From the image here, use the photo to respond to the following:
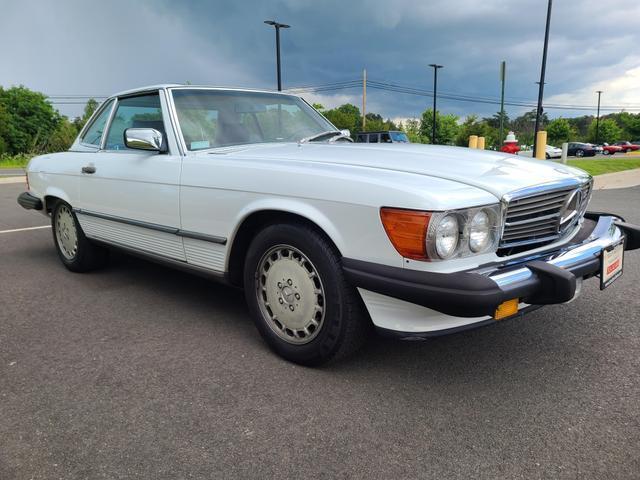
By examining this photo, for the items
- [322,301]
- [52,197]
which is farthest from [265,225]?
[52,197]

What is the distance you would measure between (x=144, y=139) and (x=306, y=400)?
1931 mm

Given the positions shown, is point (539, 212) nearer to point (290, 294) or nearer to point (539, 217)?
point (539, 217)

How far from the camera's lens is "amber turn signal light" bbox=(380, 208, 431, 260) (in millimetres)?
2053

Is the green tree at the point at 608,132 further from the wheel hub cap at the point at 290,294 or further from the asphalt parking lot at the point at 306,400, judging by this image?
the wheel hub cap at the point at 290,294

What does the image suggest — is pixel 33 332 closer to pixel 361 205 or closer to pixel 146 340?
pixel 146 340

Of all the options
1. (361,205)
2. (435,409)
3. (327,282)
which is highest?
(361,205)

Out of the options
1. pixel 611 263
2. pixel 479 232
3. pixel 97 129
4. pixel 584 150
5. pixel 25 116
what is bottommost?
pixel 584 150

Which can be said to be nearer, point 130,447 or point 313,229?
point 130,447

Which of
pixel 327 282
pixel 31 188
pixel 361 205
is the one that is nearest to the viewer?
pixel 361 205

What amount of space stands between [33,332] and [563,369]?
3189 millimetres

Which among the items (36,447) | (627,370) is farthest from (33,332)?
(627,370)

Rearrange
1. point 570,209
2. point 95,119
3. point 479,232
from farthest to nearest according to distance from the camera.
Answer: point 95,119
point 570,209
point 479,232

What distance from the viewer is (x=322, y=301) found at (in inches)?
100

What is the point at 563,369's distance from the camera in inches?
103
